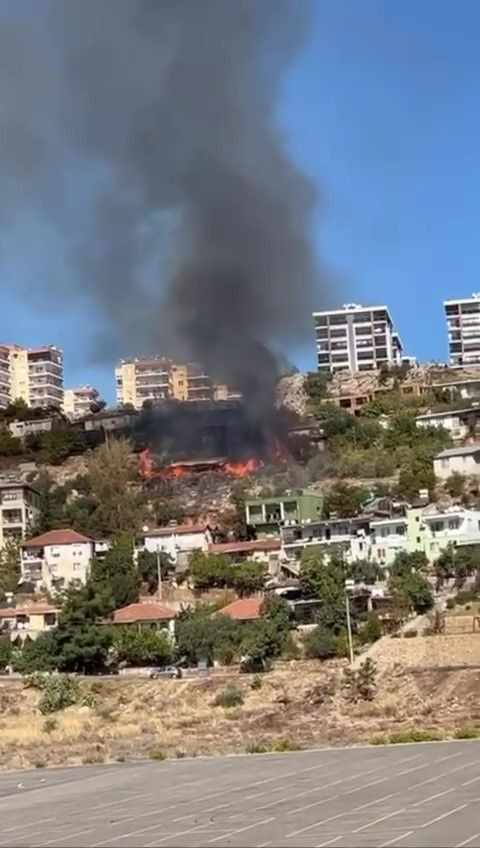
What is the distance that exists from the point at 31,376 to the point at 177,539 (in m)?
68.1

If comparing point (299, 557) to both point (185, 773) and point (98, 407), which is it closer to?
point (185, 773)

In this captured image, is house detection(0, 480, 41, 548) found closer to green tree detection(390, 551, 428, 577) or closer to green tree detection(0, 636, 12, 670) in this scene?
green tree detection(0, 636, 12, 670)

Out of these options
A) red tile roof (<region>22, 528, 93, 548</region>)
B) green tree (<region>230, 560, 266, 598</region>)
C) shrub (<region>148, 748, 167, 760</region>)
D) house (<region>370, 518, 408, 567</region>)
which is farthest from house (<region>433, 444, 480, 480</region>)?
shrub (<region>148, 748, 167, 760</region>)

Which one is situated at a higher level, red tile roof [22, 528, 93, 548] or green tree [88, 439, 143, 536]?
green tree [88, 439, 143, 536]

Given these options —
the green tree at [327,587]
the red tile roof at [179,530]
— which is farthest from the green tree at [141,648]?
the red tile roof at [179,530]

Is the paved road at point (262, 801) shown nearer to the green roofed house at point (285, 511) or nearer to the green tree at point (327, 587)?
the green tree at point (327, 587)

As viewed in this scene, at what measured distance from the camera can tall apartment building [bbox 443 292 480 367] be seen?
374ft

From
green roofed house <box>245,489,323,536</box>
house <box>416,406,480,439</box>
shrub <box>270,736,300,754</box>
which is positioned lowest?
shrub <box>270,736,300,754</box>

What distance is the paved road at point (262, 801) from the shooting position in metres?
11.9

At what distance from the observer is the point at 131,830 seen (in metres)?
13.1

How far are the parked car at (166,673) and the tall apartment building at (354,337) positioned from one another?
7274cm

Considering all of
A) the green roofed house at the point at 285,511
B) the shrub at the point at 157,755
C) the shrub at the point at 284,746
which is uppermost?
the green roofed house at the point at 285,511

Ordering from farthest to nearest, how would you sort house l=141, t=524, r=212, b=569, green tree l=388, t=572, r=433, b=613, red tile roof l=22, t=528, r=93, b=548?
house l=141, t=524, r=212, b=569
red tile roof l=22, t=528, r=93, b=548
green tree l=388, t=572, r=433, b=613

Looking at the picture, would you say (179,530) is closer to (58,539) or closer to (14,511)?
(58,539)
